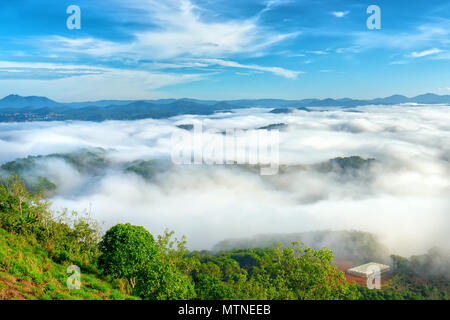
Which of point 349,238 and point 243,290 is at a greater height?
point 243,290

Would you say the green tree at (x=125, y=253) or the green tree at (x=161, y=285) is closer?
the green tree at (x=161, y=285)

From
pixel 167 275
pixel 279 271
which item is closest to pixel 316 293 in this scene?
pixel 279 271

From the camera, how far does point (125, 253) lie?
834 inches

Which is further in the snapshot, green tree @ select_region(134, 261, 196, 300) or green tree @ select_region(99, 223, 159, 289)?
green tree @ select_region(99, 223, 159, 289)

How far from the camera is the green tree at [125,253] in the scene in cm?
2097

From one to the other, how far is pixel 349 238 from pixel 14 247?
6252 inches

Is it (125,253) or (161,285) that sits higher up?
(125,253)

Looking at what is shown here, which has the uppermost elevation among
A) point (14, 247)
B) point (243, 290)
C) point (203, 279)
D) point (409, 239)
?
point (14, 247)

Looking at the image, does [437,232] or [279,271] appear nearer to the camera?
[279,271]

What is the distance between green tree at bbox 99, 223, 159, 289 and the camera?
2097 cm

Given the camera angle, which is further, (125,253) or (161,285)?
(125,253)
